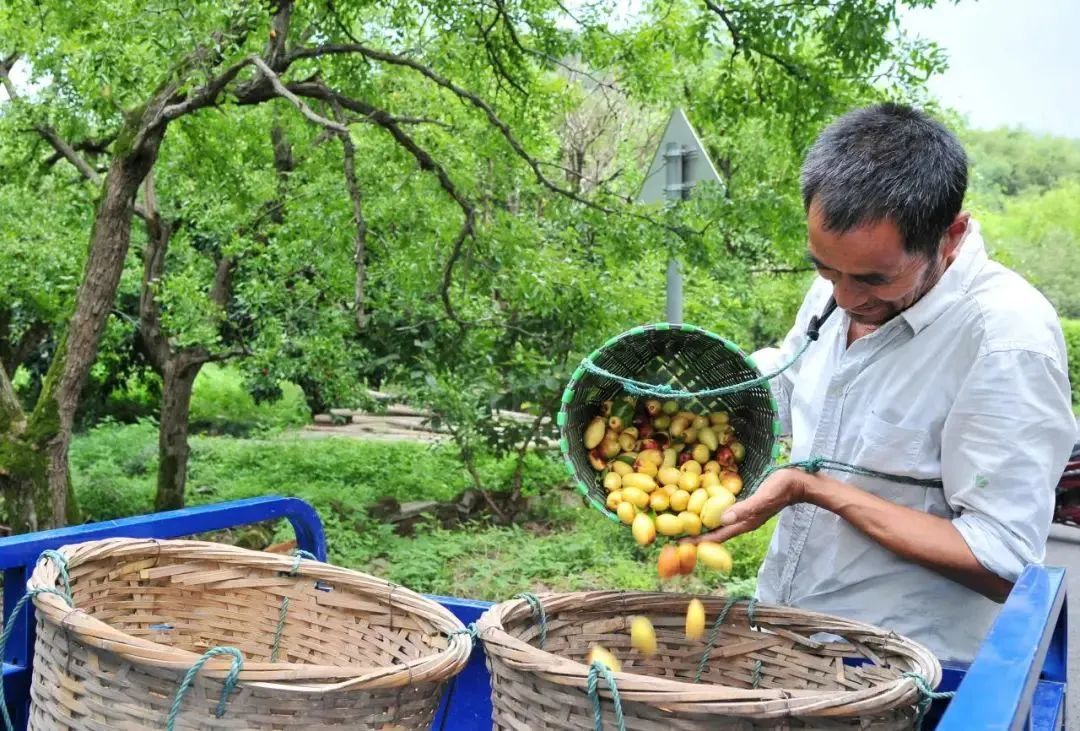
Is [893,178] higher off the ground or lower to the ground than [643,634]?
higher

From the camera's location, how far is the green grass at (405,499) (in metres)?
7.42

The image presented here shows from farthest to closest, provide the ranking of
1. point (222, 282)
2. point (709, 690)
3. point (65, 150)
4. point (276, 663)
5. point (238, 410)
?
point (238, 410) < point (222, 282) < point (65, 150) < point (276, 663) < point (709, 690)

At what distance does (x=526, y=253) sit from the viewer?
23.4 feet

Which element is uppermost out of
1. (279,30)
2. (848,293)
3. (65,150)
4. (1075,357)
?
(279,30)

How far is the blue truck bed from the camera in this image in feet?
3.97

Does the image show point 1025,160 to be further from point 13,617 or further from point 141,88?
point 13,617

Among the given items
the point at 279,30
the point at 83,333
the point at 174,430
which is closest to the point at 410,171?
the point at 279,30

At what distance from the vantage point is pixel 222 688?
4.85 feet

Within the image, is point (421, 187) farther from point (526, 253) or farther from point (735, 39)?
point (735, 39)

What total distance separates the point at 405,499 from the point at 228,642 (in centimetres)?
814

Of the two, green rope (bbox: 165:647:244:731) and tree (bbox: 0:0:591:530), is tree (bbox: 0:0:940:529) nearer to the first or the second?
tree (bbox: 0:0:591:530)

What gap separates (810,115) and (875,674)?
522 cm

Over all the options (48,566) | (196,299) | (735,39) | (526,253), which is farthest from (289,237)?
(48,566)

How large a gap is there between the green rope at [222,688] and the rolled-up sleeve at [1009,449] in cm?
125
